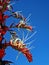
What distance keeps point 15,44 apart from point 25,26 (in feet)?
2.15

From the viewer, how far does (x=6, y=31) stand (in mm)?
6031

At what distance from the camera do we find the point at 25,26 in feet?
21.3

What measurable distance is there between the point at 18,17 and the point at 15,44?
2.90 ft

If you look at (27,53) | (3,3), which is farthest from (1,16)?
(27,53)

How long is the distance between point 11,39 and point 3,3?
95 centimetres

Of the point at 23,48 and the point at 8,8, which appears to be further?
the point at 8,8

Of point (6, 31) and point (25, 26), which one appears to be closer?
point (6, 31)

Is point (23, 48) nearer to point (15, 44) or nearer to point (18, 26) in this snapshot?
point (15, 44)

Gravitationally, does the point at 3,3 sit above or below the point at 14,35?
above

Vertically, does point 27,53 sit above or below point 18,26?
below

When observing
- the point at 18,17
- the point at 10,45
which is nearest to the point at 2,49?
the point at 10,45

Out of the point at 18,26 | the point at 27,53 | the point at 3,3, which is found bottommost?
the point at 27,53

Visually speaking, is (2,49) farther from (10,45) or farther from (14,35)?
(14,35)

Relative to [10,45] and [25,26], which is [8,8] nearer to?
[25,26]
